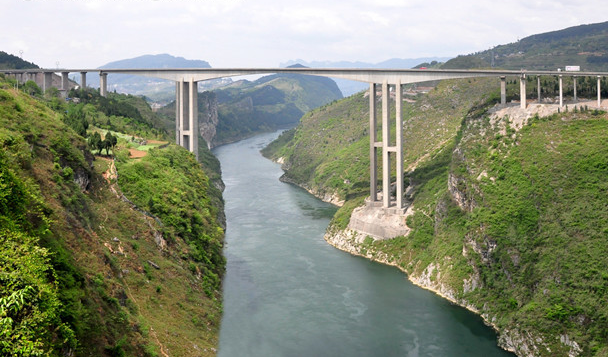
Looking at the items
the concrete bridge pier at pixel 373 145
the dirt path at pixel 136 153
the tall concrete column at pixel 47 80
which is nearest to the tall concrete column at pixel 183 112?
the dirt path at pixel 136 153

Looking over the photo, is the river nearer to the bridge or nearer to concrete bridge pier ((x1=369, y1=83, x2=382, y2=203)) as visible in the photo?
concrete bridge pier ((x1=369, y1=83, x2=382, y2=203))

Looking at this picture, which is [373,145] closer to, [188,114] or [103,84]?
[188,114]

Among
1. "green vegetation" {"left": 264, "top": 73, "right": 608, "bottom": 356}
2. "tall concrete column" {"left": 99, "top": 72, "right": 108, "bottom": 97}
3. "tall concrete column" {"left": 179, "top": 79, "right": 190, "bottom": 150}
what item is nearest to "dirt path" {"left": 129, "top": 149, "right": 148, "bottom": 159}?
"tall concrete column" {"left": 179, "top": 79, "right": 190, "bottom": 150}

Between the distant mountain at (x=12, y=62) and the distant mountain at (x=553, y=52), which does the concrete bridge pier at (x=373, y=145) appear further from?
the distant mountain at (x=12, y=62)

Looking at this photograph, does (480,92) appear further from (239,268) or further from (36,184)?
(36,184)

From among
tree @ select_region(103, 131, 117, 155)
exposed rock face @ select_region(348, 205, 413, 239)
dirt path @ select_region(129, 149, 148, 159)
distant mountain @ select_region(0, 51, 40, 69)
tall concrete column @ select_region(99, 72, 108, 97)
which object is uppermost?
distant mountain @ select_region(0, 51, 40, 69)

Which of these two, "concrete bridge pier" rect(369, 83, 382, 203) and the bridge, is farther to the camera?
"concrete bridge pier" rect(369, 83, 382, 203)
